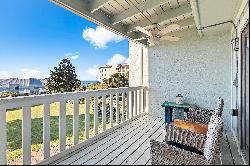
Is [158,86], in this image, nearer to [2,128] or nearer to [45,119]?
[45,119]

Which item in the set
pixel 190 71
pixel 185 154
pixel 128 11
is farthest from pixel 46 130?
pixel 190 71

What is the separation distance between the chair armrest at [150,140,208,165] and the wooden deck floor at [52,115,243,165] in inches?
9.8

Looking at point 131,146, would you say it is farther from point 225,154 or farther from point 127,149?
point 225,154

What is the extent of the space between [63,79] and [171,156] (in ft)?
111

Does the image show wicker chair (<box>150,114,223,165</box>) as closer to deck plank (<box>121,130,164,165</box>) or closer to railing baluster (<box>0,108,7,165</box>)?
deck plank (<box>121,130,164,165</box>)

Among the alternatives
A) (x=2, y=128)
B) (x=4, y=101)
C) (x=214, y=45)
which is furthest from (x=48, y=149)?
(x=214, y=45)

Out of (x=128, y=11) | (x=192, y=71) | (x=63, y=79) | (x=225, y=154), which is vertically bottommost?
(x=225, y=154)

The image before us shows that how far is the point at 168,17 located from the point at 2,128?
419 centimetres

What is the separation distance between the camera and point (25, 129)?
9.69 ft

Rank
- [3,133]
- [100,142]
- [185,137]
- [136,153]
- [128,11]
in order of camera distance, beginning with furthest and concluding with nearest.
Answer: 1. [128,11]
2. [100,142]
3. [136,153]
4. [185,137]
5. [3,133]

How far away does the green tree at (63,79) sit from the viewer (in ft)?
110

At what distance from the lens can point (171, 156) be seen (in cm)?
225

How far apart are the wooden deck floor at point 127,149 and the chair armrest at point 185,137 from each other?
12.5 inches

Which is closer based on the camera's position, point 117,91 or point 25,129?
point 25,129
